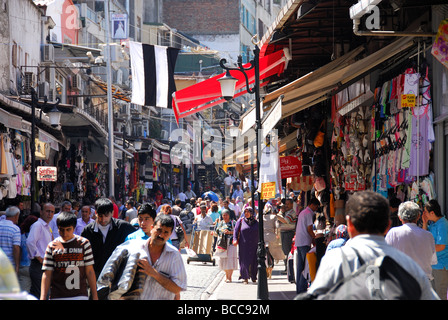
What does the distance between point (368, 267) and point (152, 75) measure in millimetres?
20347

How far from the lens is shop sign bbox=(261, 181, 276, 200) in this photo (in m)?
13.8

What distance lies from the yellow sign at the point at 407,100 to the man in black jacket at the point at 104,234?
385 centimetres

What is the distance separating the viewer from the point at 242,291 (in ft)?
54.4

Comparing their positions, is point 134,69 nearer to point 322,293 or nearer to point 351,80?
point 351,80

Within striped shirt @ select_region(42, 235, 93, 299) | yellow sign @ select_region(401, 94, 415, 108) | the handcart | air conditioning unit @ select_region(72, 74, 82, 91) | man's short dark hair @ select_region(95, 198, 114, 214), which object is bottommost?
the handcart

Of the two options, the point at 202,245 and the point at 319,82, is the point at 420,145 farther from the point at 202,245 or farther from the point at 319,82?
the point at 202,245

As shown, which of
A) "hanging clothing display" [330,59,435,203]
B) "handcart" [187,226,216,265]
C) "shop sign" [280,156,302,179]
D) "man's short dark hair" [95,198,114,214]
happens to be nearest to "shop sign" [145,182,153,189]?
"handcart" [187,226,216,265]

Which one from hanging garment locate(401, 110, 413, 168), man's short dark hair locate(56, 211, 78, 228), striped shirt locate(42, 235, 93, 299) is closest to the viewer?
striped shirt locate(42, 235, 93, 299)

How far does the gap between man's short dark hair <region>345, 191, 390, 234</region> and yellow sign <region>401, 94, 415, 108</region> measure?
6.13m

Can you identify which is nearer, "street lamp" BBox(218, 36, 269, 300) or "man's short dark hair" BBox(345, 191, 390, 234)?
"man's short dark hair" BBox(345, 191, 390, 234)

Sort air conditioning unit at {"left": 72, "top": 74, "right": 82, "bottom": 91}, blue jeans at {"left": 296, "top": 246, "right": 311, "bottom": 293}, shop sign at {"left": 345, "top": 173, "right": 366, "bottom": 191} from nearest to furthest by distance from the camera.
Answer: shop sign at {"left": 345, "top": 173, "right": 366, "bottom": 191} < blue jeans at {"left": 296, "top": 246, "right": 311, "bottom": 293} < air conditioning unit at {"left": 72, "top": 74, "right": 82, "bottom": 91}

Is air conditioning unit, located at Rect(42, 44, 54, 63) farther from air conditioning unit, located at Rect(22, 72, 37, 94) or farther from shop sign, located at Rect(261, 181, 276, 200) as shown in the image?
shop sign, located at Rect(261, 181, 276, 200)

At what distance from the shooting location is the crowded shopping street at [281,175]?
4660 mm
